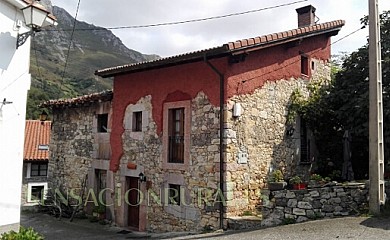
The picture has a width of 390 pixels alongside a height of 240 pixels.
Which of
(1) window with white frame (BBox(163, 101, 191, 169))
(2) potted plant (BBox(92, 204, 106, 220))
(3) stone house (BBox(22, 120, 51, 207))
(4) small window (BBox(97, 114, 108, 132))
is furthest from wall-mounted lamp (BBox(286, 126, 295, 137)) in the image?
(3) stone house (BBox(22, 120, 51, 207))

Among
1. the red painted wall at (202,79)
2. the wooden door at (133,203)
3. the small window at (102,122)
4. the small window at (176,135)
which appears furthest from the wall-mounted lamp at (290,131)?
the small window at (102,122)

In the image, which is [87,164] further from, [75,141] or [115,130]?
[115,130]

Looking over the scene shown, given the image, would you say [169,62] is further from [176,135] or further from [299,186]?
[299,186]

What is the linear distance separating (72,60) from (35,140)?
71182 millimetres

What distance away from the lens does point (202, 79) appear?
9648mm

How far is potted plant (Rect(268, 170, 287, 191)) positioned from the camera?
8391 millimetres

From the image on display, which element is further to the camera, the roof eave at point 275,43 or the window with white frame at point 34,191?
the window with white frame at point 34,191

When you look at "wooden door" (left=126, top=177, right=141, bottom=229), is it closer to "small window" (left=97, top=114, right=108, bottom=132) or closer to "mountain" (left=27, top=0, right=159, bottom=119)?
"small window" (left=97, top=114, right=108, bottom=132)

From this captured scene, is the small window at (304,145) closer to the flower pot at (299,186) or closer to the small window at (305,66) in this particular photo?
the small window at (305,66)

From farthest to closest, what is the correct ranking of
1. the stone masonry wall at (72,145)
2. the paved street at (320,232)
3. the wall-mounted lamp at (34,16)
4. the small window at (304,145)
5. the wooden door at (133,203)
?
the stone masonry wall at (72,145) → the wooden door at (133,203) → the small window at (304,145) → the paved street at (320,232) → the wall-mounted lamp at (34,16)

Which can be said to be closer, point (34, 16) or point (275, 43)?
point (34, 16)

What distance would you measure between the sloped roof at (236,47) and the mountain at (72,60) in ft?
95.7

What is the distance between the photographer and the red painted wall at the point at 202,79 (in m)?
9.36

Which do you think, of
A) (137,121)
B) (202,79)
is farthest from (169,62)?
(137,121)
